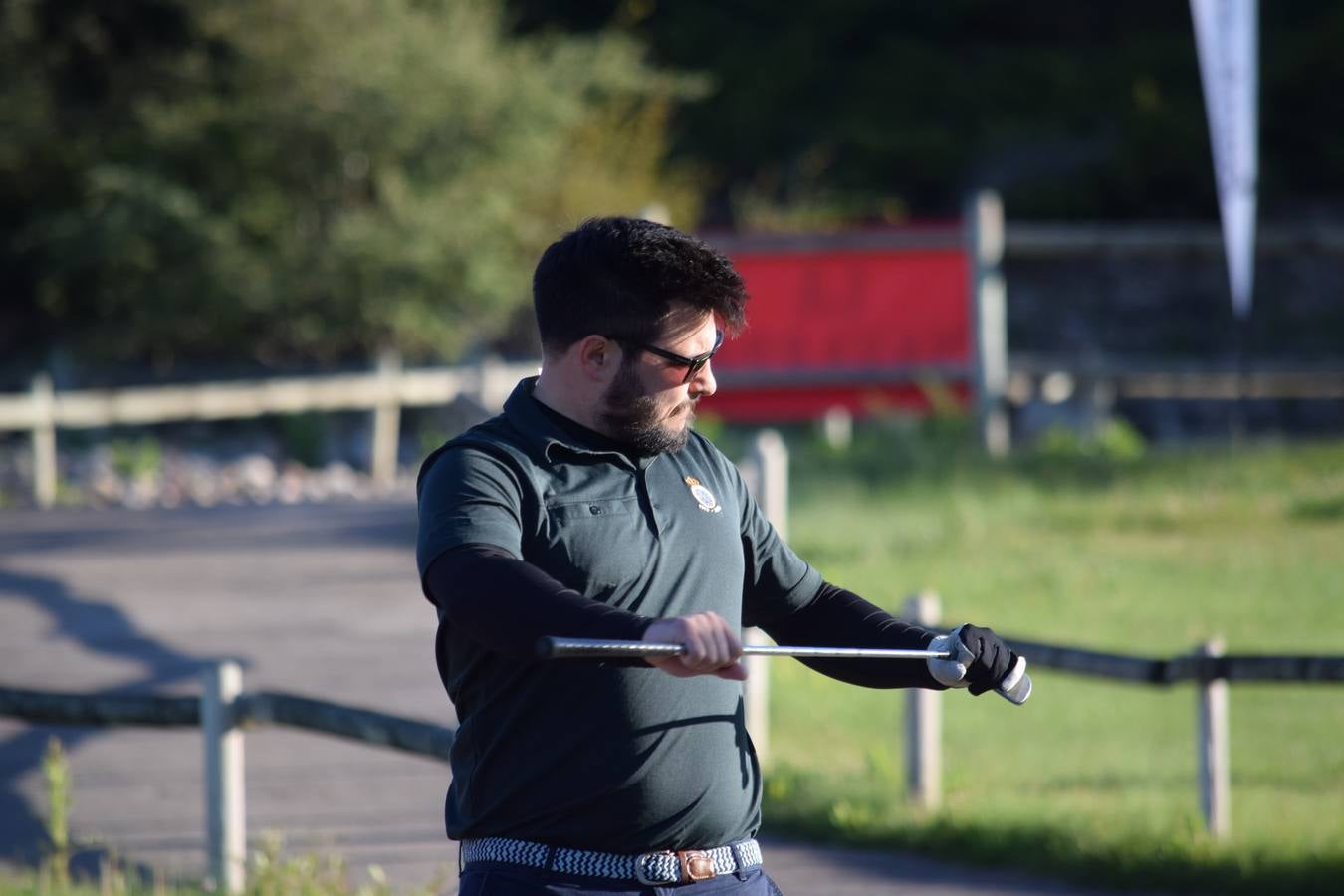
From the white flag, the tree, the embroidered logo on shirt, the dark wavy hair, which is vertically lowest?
the embroidered logo on shirt

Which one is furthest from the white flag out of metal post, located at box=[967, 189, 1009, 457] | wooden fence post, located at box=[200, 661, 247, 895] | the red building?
wooden fence post, located at box=[200, 661, 247, 895]

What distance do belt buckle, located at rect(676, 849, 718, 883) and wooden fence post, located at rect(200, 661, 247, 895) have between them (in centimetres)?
291

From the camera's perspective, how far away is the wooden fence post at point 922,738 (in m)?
6.30

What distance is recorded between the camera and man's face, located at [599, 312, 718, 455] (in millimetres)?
2770

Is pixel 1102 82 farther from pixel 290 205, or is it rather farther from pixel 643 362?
pixel 643 362

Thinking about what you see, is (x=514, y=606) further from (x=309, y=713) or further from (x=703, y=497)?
(x=309, y=713)

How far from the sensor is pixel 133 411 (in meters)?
17.5

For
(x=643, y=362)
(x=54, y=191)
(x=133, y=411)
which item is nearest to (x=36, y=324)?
(x=54, y=191)

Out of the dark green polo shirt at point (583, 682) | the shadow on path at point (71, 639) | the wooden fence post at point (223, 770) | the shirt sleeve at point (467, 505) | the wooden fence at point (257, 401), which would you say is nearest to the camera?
the shirt sleeve at point (467, 505)

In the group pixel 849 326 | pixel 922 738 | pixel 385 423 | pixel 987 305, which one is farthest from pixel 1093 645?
pixel 385 423

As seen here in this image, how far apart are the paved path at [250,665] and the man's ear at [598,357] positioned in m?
2.32

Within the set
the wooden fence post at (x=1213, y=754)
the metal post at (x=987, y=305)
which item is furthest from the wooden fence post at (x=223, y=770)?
the metal post at (x=987, y=305)

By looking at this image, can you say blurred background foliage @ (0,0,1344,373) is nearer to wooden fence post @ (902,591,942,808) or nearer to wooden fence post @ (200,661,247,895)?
wooden fence post @ (902,591,942,808)

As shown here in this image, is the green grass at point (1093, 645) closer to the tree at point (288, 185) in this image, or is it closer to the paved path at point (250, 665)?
the paved path at point (250, 665)
